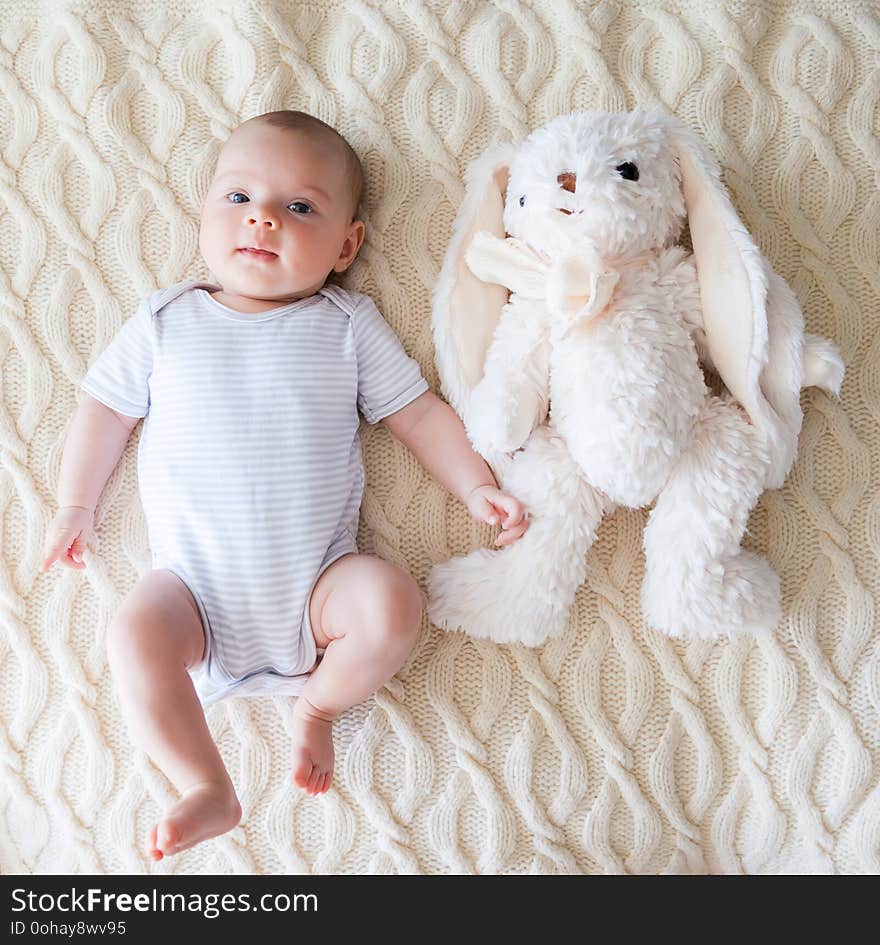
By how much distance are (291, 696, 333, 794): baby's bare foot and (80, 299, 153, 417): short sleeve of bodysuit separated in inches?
19.0

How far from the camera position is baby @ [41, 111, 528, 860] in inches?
46.2

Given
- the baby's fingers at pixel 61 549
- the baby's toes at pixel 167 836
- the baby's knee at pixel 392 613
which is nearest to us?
the baby's toes at pixel 167 836

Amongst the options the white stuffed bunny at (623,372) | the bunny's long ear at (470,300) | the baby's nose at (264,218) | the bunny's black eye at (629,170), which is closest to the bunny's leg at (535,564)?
the white stuffed bunny at (623,372)

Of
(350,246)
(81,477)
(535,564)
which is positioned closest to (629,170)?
(350,246)

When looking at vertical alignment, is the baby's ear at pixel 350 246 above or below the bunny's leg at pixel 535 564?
above

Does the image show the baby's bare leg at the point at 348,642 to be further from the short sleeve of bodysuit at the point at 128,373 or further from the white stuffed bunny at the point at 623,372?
the short sleeve of bodysuit at the point at 128,373

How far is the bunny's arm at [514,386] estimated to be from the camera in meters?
1.20

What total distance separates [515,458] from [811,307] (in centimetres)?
50

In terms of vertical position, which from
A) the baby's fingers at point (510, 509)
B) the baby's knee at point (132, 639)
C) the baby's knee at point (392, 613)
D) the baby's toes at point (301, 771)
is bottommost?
the baby's toes at point (301, 771)

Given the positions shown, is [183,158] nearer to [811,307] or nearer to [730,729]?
[811,307]

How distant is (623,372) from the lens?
114cm

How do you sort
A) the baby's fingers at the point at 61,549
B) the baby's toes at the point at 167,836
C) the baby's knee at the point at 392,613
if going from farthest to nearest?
the baby's fingers at the point at 61,549
the baby's knee at the point at 392,613
the baby's toes at the point at 167,836

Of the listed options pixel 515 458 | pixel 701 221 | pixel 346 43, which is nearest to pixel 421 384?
pixel 515 458

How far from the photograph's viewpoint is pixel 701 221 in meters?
1.21
